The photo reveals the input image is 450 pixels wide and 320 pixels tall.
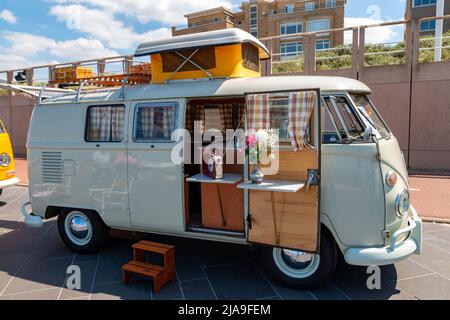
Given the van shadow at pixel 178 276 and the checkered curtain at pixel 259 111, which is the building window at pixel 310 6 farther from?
the checkered curtain at pixel 259 111

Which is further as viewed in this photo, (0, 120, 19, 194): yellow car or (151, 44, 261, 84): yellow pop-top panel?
(0, 120, 19, 194): yellow car

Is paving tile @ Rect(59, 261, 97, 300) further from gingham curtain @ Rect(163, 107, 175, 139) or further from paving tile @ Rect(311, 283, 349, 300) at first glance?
paving tile @ Rect(311, 283, 349, 300)

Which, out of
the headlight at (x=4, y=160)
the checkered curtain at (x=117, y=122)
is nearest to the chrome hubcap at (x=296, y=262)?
the checkered curtain at (x=117, y=122)

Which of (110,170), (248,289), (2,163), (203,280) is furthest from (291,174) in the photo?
(2,163)

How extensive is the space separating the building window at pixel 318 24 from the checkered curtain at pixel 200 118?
133ft

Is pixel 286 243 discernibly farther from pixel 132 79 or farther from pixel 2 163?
pixel 2 163

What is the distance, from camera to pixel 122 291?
4.20 meters

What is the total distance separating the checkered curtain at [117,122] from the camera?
15.8ft

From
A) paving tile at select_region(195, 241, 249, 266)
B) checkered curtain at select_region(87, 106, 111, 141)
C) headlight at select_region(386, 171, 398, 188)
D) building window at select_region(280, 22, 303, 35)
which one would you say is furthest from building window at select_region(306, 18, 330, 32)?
headlight at select_region(386, 171, 398, 188)

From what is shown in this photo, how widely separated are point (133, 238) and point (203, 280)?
192cm

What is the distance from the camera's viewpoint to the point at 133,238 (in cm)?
587

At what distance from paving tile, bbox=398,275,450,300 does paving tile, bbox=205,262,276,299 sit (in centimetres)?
160

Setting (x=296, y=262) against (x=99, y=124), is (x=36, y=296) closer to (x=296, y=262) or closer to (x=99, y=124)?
(x=99, y=124)

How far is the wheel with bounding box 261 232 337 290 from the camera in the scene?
3.90m
